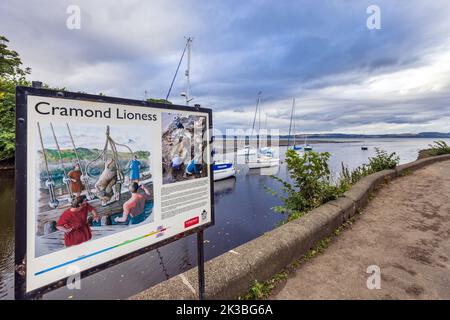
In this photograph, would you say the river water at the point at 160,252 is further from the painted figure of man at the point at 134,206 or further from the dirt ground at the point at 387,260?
the painted figure of man at the point at 134,206

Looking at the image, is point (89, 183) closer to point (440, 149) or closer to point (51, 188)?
point (51, 188)

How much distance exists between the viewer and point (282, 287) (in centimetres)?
219

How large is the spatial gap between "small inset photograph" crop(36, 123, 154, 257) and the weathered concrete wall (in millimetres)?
755

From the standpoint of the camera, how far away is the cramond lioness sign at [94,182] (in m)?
1.00

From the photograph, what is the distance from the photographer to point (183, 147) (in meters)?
1.64

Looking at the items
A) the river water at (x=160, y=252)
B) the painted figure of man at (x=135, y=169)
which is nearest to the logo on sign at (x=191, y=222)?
the painted figure of man at (x=135, y=169)

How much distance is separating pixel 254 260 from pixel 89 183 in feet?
5.38

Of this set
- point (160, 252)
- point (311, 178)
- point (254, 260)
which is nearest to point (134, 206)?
point (254, 260)

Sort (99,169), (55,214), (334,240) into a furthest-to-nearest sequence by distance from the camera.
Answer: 1. (334,240)
2. (99,169)
3. (55,214)

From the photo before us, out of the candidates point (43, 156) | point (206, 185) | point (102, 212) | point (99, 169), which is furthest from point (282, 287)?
point (43, 156)

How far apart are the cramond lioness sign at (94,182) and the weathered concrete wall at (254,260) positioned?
0.53 meters

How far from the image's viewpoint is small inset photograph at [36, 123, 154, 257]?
1.05m
